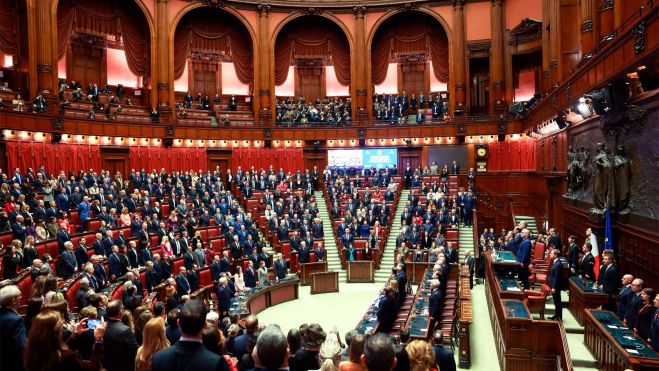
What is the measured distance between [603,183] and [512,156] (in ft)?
41.7

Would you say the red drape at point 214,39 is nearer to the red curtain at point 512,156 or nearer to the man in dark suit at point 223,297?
the red curtain at point 512,156

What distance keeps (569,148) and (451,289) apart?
4984 millimetres

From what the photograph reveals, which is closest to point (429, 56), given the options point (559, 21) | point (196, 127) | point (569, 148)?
point (559, 21)

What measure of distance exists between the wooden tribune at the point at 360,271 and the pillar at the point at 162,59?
1189cm

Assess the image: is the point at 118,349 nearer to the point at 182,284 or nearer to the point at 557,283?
the point at 182,284

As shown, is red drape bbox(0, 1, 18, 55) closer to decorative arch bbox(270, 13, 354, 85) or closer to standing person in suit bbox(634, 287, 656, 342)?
decorative arch bbox(270, 13, 354, 85)

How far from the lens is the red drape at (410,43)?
24609mm

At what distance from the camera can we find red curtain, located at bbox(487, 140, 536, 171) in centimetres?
1977

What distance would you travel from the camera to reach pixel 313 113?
23578 millimetres

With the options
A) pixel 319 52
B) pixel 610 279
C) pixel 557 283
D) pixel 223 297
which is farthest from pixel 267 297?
pixel 319 52

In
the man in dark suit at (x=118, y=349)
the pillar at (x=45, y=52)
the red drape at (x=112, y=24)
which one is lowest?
the man in dark suit at (x=118, y=349)

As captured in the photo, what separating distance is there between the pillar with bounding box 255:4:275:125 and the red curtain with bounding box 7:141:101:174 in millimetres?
7909

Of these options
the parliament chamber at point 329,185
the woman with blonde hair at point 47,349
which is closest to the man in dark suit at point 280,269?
the parliament chamber at point 329,185

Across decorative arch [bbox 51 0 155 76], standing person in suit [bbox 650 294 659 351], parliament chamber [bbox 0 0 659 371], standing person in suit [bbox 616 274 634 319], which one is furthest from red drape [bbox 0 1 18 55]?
standing person in suit [bbox 650 294 659 351]
